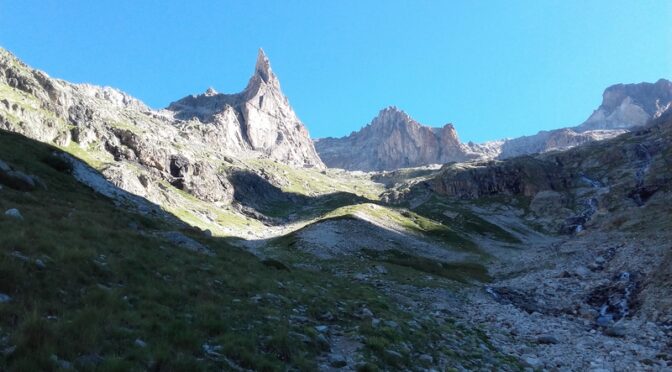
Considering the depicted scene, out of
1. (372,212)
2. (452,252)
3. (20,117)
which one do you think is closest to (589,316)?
(452,252)

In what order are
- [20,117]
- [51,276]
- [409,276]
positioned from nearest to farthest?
[51,276], [409,276], [20,117]

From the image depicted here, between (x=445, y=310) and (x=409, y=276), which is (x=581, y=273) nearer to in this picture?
(x=409, y=276)

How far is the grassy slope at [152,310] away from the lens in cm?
1038

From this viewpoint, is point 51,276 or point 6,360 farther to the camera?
point 51,276

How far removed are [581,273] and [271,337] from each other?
46.4m

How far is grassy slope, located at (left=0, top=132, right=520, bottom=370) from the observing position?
10.4 meters

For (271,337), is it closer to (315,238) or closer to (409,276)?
(409,276)

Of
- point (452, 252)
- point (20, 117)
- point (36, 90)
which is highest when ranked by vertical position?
point (36, 90)

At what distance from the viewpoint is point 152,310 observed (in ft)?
Answer: 45.5

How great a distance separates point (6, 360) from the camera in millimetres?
8734

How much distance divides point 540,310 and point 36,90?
19297cm

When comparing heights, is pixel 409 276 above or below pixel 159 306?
below

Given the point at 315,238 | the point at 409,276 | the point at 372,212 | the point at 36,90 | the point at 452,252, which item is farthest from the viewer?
the point at 36,90

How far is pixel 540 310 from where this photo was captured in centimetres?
3544
